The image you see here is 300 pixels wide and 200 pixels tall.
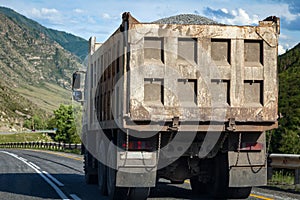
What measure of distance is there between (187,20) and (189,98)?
5.10 feet

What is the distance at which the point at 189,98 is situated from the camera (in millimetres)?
8867

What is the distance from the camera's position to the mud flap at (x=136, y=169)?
8.79 m

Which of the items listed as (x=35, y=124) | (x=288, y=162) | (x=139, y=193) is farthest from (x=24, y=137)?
(x=139, y=193)

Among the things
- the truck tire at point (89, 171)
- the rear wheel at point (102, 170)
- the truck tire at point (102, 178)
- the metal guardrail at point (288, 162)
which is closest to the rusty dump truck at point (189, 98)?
the rear wheel at point (102, 170)

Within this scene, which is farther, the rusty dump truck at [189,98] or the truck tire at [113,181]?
the truck tire at [113,181]

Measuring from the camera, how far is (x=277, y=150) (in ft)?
67.6

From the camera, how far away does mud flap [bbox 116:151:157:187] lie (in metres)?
8.79

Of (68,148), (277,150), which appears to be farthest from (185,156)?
(68,148)

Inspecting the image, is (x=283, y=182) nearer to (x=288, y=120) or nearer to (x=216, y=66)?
(x=216, y=66)

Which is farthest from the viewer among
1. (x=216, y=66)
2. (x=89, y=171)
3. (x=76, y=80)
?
(x=76, y=80)

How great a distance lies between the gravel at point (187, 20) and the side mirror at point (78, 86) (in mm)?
4741

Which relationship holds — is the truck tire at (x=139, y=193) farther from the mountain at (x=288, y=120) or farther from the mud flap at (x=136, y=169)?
the mountain at (x=288, y=120)

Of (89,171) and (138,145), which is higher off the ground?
(138,145)

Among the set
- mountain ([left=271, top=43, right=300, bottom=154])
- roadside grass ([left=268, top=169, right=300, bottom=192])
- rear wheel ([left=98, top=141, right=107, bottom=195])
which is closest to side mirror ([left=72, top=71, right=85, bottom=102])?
rear wheel ([left=98, top=141, right=107, bottom=195])
